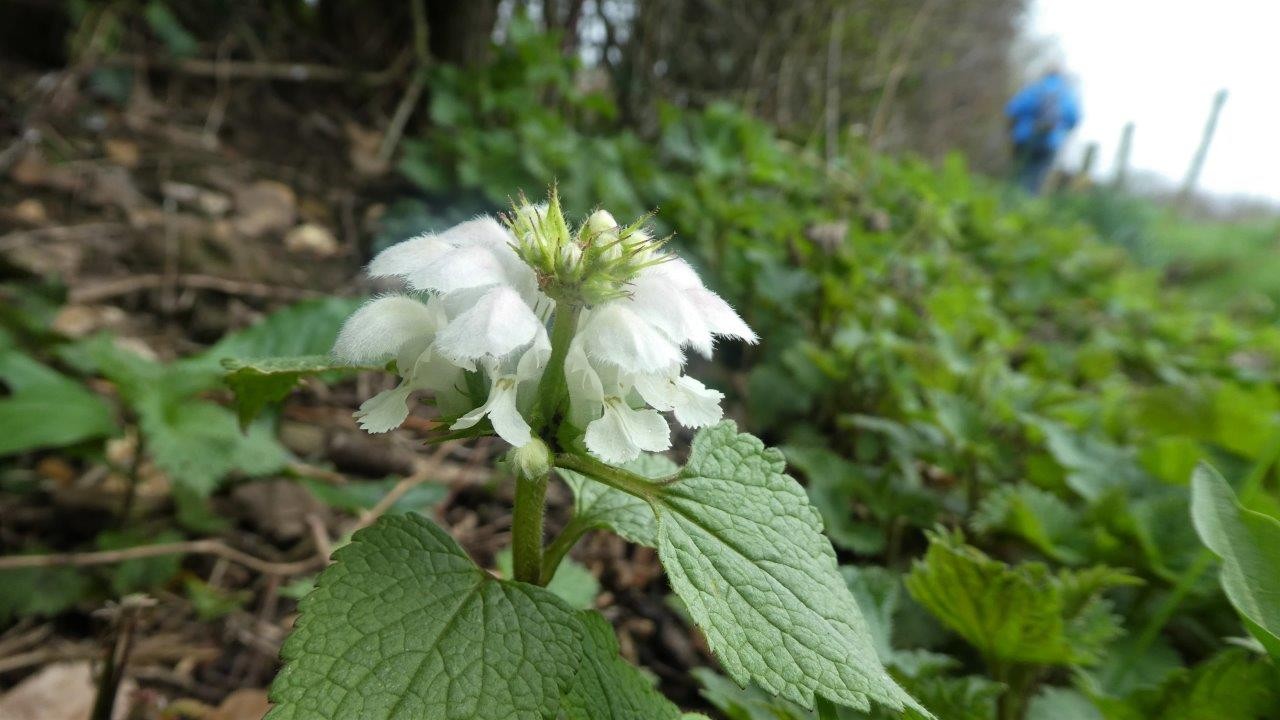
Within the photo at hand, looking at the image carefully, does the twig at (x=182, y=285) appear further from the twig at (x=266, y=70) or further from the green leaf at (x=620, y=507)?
the green leaf at (x=620, y=507)

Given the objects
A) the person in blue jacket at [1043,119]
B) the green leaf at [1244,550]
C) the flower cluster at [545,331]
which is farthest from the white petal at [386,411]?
the person in blue jacket at [1043,119]

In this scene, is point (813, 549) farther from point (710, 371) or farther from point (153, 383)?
point (710, 371)

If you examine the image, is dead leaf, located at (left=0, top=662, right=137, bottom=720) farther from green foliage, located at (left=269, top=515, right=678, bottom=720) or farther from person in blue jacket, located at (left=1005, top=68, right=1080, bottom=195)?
person in blue jacket, located at (left=1005, top=68, right=1080, bottom=195)

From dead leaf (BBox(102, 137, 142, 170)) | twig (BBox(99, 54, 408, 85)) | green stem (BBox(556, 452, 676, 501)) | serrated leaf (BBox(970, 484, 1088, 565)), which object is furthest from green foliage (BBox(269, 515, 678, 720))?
twig (BBox(99, 54, 408, 85))

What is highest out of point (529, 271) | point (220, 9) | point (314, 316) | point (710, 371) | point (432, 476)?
point (220, 9)

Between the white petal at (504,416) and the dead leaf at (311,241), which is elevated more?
the white petal at (504,416)

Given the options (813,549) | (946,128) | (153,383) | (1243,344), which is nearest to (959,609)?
(813,549)

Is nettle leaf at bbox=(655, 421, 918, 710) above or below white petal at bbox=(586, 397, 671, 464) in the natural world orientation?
below
